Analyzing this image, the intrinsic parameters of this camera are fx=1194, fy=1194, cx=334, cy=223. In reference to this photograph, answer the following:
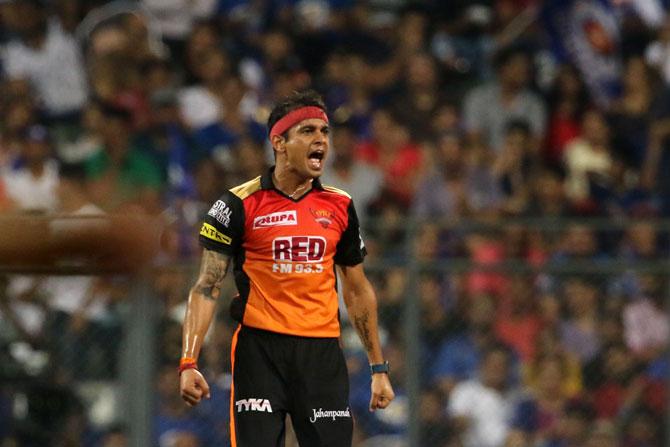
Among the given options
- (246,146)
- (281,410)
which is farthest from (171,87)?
(281,410)

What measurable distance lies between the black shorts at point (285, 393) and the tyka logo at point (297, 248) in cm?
37

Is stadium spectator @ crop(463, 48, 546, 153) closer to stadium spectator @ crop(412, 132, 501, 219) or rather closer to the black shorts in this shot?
stadium spectator @ crop(412, 132, 501, 219)

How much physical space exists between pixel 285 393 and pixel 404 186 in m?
4.69

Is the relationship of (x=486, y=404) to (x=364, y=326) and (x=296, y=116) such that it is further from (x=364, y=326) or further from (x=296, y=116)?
(x=296, y=116)

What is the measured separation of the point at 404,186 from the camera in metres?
10.1

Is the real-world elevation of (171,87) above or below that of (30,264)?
above

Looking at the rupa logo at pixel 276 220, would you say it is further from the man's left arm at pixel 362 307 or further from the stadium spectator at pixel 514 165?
the stadium spectator at pixel 514 165

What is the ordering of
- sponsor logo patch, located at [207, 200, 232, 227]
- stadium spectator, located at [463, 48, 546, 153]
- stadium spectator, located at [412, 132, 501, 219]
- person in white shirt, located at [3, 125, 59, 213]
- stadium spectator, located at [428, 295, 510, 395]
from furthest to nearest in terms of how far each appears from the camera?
stadium spectator, located at [463, 48, 546, 153], stadium spectator, located at [412, 132, 501, 219], person in white shirt, located at [3, 125, 59, 213], stadium spectator, located at [428, 295, 510, 395], sponsor logo patch, located at [207, 200, 232, 227]

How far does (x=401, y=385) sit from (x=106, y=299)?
2.24 metres

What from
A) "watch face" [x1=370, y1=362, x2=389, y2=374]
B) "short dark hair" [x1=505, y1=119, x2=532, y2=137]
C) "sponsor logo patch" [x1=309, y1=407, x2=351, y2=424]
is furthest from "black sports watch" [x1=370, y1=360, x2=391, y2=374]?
"short dark hair" [x1=505, y1=119, x2=532, y2=137]

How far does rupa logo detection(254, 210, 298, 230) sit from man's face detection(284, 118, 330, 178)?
0.20 m

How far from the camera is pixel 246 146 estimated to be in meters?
9.98

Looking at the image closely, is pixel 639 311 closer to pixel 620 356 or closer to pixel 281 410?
pixel 620 356

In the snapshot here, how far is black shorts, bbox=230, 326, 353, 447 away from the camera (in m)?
5.56
